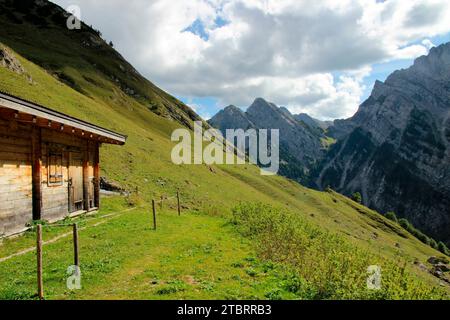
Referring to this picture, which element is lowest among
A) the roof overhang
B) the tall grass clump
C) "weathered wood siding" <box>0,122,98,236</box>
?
the tall grass clump

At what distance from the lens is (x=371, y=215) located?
132250 mm

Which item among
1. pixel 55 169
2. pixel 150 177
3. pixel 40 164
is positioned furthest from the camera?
pixel 150 177

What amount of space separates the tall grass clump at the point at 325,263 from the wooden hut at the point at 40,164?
13.2 meters

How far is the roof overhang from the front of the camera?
17312 mm

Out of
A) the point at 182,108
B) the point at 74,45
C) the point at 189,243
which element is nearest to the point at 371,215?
the point at 182,108

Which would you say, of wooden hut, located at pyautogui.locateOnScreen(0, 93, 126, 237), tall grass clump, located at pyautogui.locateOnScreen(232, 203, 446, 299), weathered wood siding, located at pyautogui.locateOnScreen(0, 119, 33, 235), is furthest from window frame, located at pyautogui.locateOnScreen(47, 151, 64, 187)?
tall grass clump, located at pyautogui.locateOnScreen(232, 203, 446, 299)

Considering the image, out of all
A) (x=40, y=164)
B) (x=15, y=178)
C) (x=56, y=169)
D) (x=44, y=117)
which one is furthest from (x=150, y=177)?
(x=44, y=117)

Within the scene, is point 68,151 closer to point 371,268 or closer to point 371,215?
point 371,268

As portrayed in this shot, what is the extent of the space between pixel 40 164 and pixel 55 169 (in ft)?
7.18

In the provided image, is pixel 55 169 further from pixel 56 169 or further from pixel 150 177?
pixel 150 177

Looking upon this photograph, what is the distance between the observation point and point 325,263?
16391 millimetres

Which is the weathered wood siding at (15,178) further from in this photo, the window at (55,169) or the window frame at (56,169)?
the window at (55,169)

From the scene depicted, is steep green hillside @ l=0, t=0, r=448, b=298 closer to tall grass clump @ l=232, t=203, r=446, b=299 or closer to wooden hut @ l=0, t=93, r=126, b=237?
tall grass clump @ l=232, t=203, r=446, b=299

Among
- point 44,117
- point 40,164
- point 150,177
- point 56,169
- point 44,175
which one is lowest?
point 150,177
